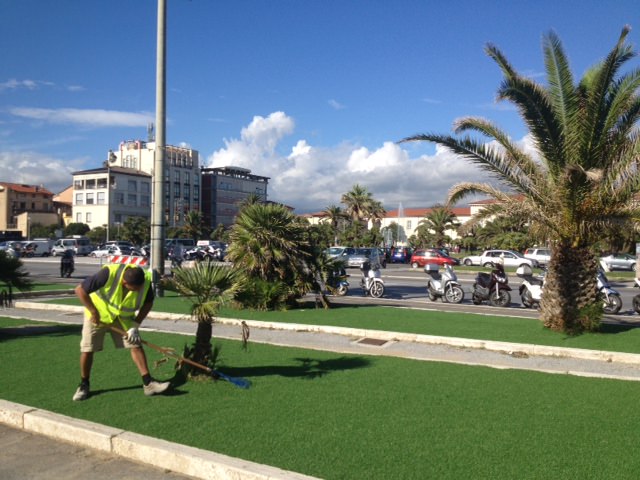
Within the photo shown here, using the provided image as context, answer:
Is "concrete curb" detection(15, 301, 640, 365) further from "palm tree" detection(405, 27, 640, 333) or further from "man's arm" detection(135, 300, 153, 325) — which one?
"man's arm" detection(135, 300, 153, 325)

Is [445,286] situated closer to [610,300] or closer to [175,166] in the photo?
[610,300]

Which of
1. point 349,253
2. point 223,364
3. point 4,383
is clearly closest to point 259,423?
point 223,364

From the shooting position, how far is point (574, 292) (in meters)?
11.0

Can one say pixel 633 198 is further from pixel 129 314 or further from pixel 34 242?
pixel 34 242

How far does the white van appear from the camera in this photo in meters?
57.7

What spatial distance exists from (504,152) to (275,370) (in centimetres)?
665

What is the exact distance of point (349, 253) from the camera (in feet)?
141

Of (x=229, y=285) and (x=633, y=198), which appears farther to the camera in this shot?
(x=633, y=198)

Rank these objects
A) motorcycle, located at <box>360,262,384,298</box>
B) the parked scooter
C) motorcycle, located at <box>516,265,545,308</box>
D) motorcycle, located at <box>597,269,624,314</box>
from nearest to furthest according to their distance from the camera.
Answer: motorcycle, located at <box>597,269,624,314</box>, motorcycle, located at <box>516,265,545,308</box>, motorcycle, located at <box>360,262,384,298</box>, the parked scooter

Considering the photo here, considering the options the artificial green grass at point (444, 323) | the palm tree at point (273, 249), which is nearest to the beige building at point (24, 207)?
the palm tree at point (273, 249)

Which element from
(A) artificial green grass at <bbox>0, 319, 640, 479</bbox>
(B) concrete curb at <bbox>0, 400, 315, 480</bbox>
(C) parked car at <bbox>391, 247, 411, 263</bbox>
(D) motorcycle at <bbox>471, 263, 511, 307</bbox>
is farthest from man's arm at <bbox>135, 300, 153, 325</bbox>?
(C) parked car at <bbox>391, 247, 411, 263</bbox>

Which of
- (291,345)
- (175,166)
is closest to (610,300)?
(291,345)

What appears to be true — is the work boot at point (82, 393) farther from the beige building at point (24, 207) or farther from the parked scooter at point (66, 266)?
the beige building at point (24, 207)

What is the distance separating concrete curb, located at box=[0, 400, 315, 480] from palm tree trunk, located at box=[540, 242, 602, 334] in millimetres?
8281
